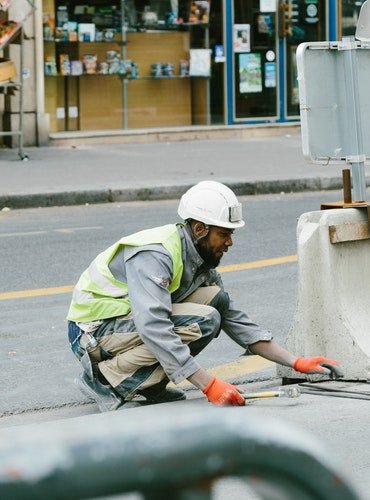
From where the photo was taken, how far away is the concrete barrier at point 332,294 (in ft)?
16.8

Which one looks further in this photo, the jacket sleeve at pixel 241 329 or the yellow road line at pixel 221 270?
the yellow road line at pixel 221 270

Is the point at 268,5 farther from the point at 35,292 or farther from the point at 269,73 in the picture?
the point at 35,292

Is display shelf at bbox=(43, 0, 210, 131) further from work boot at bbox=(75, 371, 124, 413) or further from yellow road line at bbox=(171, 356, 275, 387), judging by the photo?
work boot at bbox=(75, 371, 124, 413)

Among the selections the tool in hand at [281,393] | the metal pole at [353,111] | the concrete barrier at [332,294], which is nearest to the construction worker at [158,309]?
the tool in hand at [281,393]

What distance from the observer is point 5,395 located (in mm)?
5109

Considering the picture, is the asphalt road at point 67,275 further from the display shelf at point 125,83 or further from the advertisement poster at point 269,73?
the advertisement poster at point 269,73

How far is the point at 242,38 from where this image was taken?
17828 mm

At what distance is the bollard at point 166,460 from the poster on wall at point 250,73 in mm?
17131

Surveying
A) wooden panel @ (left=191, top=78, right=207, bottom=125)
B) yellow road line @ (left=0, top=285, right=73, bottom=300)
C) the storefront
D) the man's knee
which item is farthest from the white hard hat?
wooden panel @ (left=191, top=78, right=207, bottom=125)

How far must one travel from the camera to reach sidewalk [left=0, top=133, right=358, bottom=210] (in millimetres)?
12156

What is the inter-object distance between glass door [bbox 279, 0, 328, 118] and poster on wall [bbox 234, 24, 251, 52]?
21.9 inches

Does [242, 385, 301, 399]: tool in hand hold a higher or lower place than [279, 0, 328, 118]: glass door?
lower

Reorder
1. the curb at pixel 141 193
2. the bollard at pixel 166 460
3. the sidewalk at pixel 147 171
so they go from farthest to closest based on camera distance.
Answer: the sidewalk at pixel 147 171 → the curb at pixel 141 193 → the bollard at pixel 166 460

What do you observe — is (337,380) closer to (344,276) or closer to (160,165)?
(344,276)
